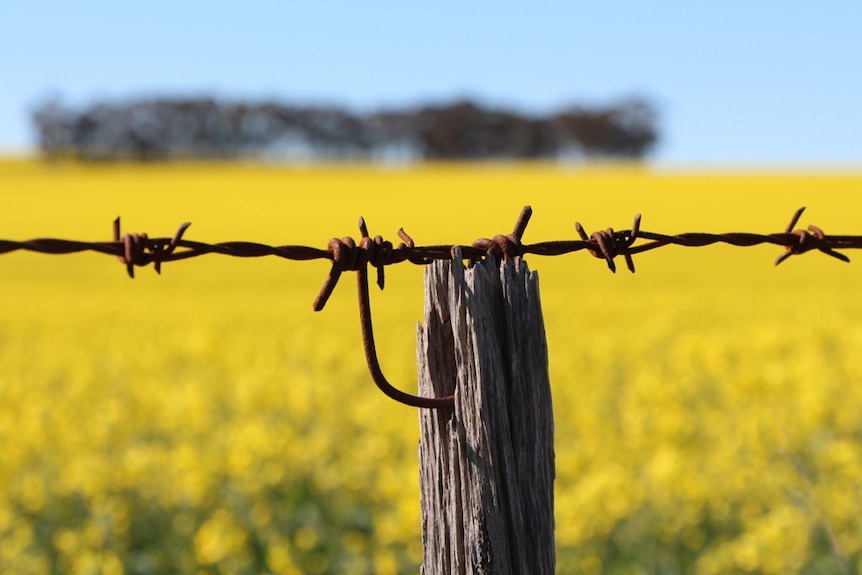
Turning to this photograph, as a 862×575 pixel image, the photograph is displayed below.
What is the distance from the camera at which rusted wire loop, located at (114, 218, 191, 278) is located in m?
1.37

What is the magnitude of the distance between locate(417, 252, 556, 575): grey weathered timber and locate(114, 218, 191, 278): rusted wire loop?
40cm

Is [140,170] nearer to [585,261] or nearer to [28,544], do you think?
[585,261]

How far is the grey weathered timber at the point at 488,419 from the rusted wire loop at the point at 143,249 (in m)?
0.40

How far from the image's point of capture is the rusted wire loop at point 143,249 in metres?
1.37

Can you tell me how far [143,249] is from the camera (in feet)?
4.56

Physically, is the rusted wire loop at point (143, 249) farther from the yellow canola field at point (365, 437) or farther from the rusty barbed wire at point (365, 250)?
the yellow canola field at point (365, 437)

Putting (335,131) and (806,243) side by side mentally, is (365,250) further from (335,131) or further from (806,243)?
(335,131)

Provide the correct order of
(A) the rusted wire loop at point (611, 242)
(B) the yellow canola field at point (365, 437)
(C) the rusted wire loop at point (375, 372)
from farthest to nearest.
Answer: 1. (B) the yellow canola field at point (365, 437)
2. (A) the rusted wire loop at point (611, 242)
3. (C) the rusted wire loop at point (375, 372)

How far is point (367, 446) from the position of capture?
4.99 metres

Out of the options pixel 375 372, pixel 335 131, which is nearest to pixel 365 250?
pixel 375 372

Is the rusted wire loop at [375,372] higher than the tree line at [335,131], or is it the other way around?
the tree line at [335,131]

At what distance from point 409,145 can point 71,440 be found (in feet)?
157

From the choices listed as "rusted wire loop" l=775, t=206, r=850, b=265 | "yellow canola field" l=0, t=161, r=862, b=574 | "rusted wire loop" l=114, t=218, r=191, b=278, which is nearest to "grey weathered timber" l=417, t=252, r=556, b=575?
"rusted wire loop" l=114, t=218, r=191, b=278

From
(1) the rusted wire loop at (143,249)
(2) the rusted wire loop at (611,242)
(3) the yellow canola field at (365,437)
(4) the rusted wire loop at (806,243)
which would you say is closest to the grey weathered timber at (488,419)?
(2) the rusted wire loop at (611,242)
